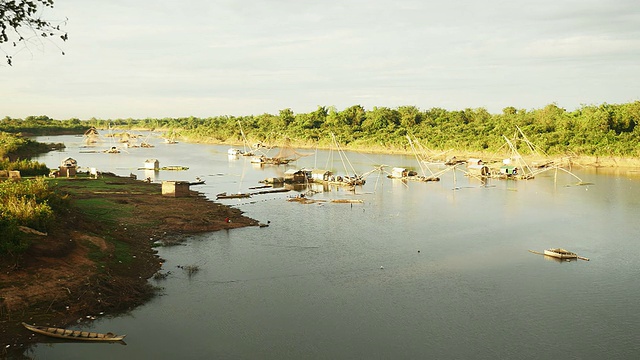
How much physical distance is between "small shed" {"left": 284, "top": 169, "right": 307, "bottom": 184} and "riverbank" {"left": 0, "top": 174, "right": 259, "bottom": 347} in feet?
71.1

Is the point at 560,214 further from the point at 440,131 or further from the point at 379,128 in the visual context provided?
the point at 379,128

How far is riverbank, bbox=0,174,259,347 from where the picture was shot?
16.0 metres

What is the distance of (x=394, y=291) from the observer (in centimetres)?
2028

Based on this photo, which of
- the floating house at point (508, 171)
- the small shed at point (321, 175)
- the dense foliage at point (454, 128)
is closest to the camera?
the small shed at point (321, 175)

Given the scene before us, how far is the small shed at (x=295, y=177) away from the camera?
176ft

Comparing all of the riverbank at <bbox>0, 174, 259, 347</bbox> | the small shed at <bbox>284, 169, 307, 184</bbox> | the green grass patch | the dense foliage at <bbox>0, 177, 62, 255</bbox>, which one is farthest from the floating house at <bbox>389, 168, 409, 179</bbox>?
the dense foliage at <bbox>0, 177, 62, 255</bbox>

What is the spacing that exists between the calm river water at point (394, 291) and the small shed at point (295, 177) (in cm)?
1566

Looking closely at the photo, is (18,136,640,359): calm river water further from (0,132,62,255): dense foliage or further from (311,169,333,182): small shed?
(311,169,333,182): small shed

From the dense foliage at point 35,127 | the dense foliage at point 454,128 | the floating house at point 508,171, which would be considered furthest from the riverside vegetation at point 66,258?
the dense foliage at point 35,127

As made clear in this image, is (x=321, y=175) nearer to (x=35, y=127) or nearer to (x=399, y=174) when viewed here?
(x=399, y=174)

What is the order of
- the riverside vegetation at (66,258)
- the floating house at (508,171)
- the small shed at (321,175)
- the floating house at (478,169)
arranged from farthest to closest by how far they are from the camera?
the floating house at (478,169)
the floating house at (508,171)
the small shed at (321,175)
the riverside vegetation at (66,258)

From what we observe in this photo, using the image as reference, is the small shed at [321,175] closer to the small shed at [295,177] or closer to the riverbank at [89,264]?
the small shed at [295,177]

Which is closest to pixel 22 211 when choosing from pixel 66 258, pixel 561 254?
pixel 66 258

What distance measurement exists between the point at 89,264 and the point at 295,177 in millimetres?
35581
